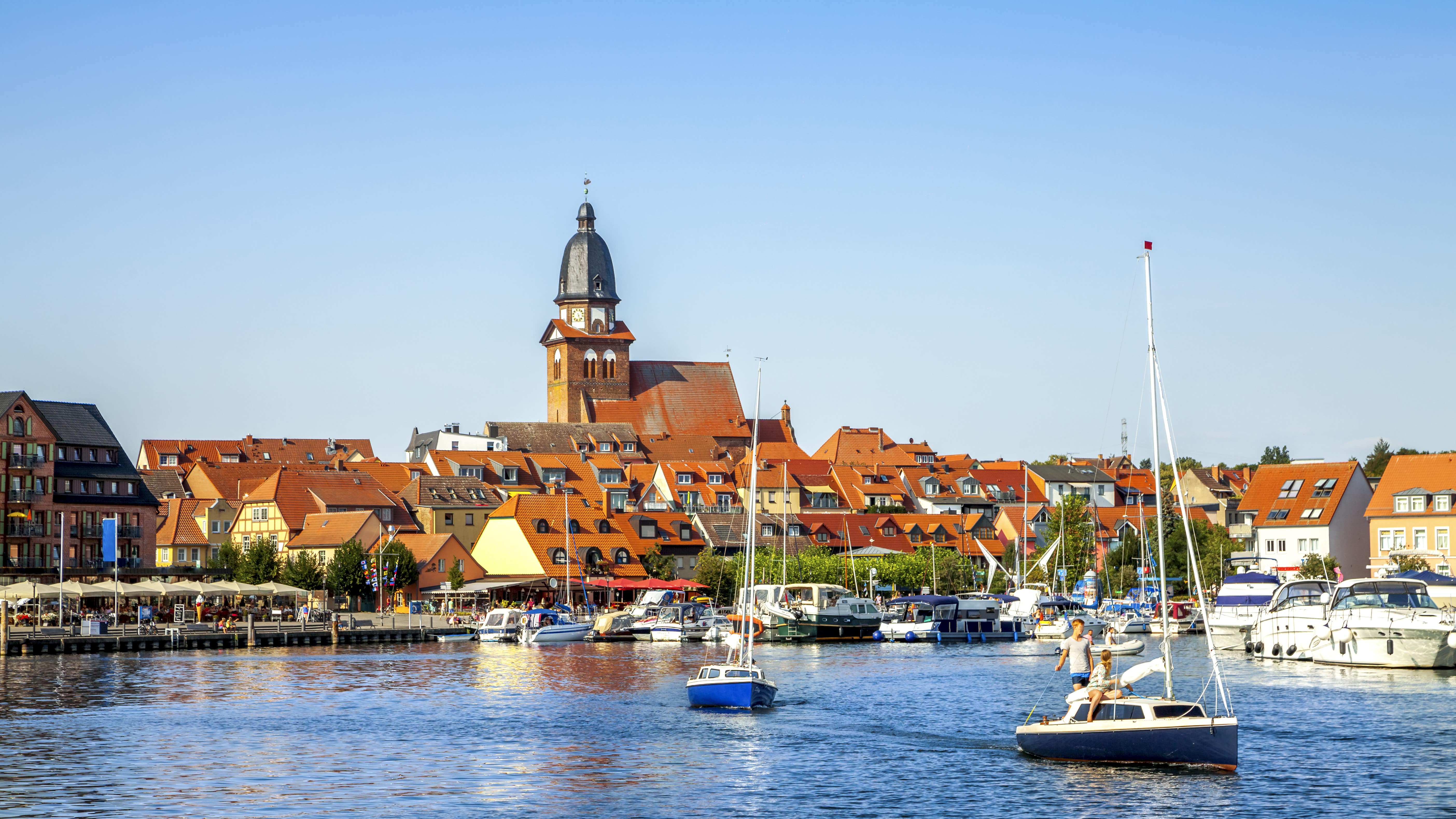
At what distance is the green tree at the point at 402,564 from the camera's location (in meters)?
130

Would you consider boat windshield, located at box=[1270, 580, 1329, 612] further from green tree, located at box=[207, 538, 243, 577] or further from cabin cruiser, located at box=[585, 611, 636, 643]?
green tree, located at box=[207, 538, 243, 577]

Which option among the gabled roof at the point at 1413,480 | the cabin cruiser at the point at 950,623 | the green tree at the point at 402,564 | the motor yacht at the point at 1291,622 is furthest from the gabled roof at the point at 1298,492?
the green tree at the point at 402,564

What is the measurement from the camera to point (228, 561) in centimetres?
13675

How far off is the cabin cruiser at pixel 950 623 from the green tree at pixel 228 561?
52.8 m

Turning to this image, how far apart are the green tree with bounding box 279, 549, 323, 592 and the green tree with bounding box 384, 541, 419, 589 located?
500 centimetres

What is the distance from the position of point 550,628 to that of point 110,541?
27.8 m

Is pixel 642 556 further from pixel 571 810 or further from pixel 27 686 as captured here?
pixel 571 810

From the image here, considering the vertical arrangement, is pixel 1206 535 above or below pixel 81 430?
below

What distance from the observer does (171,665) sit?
3228 inches

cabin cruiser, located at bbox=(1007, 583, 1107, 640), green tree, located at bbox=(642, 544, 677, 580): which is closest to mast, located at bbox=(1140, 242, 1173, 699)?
cabin cruiser, located at bbox=(1007, 583, 1107, 640)

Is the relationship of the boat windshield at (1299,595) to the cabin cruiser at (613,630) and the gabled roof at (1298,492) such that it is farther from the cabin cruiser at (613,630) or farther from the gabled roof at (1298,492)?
the gabled roof at (1298,492)

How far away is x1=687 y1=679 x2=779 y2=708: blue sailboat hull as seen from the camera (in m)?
55.4

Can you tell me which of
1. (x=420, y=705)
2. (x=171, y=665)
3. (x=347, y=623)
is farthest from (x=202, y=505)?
(x=420, y=705)

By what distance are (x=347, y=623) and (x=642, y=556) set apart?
3775 cm
